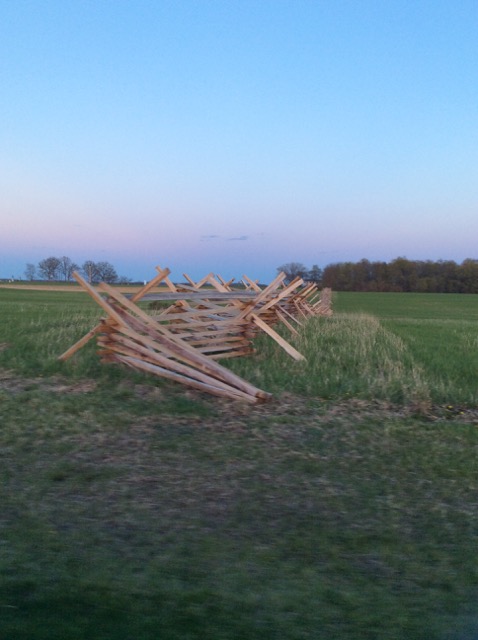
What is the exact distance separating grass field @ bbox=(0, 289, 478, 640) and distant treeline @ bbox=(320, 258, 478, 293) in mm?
73894

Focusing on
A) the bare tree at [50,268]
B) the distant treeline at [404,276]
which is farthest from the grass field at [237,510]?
the distant treeline at [404,276]

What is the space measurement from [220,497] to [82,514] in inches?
39.6

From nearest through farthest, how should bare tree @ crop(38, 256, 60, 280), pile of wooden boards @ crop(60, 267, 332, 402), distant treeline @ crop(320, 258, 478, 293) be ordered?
1. pile of wooden boards @ crop(60, 267, 332, 402)
2. bare tree @ crop(38, 256, 60, 280)
3. distant treeline @ crop(320, 258, 478, 293)

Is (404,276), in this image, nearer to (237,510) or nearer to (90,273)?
(90,273)

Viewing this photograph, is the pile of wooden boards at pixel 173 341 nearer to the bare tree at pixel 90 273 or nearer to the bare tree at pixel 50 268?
the bare tree at pixel 90 273

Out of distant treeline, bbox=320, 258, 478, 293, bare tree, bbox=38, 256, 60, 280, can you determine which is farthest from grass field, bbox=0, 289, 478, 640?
distant treeline, bbox=320, 258, 478, 293

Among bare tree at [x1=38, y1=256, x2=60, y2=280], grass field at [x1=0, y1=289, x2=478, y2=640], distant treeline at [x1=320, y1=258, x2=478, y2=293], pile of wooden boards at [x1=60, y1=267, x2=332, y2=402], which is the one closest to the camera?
grass field at [x1=0, y1=289, x2=478, y2=640]

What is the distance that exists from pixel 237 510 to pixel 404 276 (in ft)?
265

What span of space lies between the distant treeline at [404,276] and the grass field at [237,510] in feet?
242

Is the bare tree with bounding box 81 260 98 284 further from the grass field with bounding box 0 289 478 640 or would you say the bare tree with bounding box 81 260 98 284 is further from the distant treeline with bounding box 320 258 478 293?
the distant treeline with bounding box 320 258 478 293

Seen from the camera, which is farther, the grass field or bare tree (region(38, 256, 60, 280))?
bare tree (region(38, 256, 60, 280))

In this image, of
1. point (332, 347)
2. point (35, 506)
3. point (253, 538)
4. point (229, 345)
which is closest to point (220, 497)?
point (253, 538)

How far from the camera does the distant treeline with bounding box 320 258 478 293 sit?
78812 millimetres

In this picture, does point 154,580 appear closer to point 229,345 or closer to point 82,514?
point 82,514
